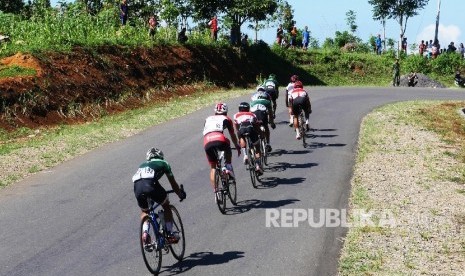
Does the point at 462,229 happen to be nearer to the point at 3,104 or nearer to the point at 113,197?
the point at 113,197

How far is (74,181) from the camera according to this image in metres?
15.2

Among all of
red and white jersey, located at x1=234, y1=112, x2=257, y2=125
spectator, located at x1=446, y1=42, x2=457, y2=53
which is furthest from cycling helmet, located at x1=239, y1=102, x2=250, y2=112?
spectator, located at x1=446, y1=42, x2=457, y2=53

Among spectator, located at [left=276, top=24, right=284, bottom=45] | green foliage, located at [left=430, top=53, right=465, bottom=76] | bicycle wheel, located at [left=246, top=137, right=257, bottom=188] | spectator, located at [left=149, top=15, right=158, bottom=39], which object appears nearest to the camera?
bicycle wheel, located at [left=246, top=137, right=257, bottom=188]

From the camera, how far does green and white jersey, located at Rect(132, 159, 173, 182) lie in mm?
9258

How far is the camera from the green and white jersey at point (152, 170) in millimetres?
9258

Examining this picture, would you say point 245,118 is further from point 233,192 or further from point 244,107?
point 233,192

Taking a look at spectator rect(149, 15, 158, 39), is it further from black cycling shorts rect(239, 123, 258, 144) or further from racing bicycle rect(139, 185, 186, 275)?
racing bicycle rect(139, 185, 186, 275)

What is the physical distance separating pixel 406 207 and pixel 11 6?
124ft

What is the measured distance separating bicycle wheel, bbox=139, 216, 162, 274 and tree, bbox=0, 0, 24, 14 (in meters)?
37.5

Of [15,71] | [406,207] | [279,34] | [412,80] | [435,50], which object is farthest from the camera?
[435,50]

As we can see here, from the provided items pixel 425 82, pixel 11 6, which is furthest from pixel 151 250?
pixel 425 82

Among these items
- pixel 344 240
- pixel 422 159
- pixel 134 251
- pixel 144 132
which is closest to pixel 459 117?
pixel 422 159

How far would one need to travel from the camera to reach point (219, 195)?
1249cm

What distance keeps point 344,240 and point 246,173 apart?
5.47m
